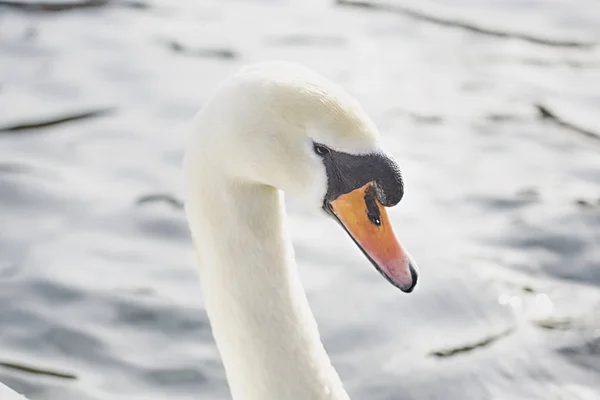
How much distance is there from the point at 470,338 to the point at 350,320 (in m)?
0.44

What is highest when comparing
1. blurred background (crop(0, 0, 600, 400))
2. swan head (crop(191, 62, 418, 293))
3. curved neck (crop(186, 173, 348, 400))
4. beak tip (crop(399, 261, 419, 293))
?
swan head (crop(191, 62, 418, 293))

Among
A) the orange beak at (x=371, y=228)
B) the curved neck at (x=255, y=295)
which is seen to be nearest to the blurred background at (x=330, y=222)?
the curved neck at (x=255, y=295)

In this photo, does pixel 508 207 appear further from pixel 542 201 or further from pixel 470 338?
pixel 470 338

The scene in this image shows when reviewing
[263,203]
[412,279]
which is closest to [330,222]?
[263,203]

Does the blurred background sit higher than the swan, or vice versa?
the swan

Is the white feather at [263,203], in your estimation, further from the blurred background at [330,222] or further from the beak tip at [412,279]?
the blurred background at [330,222]

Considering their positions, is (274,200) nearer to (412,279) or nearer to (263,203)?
(263,203)

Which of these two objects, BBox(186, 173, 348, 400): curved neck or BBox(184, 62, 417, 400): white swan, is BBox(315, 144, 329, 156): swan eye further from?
BBox(186, 173, 348, 400): curved neck

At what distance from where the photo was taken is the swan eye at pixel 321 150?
274cm

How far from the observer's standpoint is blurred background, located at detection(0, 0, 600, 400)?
454 centimetres

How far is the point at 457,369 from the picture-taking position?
450cm

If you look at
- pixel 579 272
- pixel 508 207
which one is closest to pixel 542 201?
pixel 508 207

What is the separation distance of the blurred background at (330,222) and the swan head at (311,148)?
1.64 meters

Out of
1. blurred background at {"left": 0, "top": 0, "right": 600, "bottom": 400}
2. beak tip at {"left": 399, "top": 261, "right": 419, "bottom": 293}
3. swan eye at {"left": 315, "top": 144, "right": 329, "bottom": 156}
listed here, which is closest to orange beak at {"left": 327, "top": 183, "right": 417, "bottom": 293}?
beak tip at {"left": 399, "top": 261, "right": 419, "bottom": 293}
